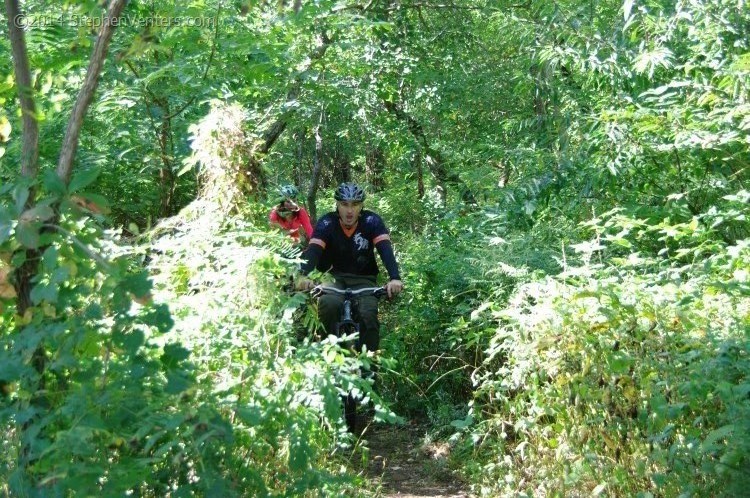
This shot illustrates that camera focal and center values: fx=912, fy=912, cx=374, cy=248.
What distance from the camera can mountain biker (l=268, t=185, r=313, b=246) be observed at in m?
7.63

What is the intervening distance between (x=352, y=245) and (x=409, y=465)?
205 cm

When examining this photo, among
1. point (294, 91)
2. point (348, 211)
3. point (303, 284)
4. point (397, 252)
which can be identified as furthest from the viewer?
point (397, 252)

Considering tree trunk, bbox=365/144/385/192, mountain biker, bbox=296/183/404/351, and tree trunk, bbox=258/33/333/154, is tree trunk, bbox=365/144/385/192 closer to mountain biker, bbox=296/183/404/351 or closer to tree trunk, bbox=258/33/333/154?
tree trunk, bbox=258/33/333/154

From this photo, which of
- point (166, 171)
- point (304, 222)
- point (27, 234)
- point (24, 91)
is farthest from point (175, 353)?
point (166, 171)

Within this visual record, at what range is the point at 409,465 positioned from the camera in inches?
285

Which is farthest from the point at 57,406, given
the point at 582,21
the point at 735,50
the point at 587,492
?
the point at 582,21

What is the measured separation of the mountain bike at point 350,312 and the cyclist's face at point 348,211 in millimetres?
703

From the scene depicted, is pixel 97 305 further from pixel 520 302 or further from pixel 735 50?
pixel 735 50

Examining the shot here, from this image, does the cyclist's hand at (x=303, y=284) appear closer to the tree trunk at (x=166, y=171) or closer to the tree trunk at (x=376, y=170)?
the tree trunk at (x=166, y=171)

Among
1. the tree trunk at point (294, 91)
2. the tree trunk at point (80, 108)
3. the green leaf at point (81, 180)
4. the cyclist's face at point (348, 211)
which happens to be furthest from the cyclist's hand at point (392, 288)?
the green leaf at point (81, 180)

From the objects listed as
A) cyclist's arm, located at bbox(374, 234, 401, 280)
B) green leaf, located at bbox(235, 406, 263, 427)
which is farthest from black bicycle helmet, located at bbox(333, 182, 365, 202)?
green leaf, located at bbox(235, 406, 263, 427)

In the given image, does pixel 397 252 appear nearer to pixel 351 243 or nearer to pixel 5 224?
pixel 351 243

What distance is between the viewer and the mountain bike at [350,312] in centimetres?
730

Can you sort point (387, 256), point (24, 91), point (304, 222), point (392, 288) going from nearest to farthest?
point (24, 91) → point (392, 288) → point (387, 256) → point (304, 222)
